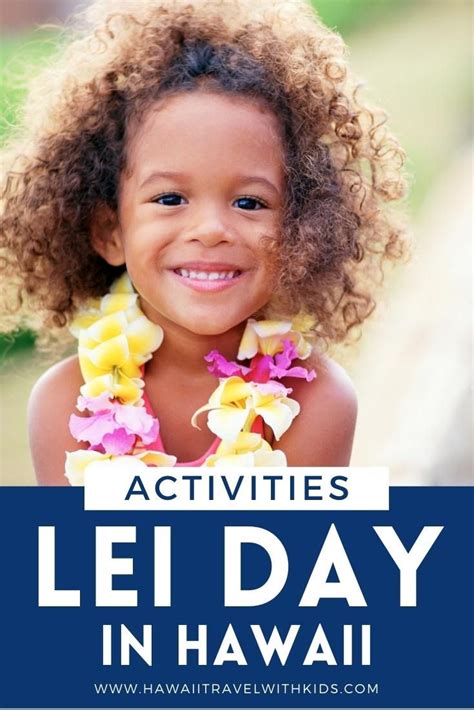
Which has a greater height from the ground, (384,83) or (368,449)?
(384,83)

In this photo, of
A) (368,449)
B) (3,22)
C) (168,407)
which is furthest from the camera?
(3,22)

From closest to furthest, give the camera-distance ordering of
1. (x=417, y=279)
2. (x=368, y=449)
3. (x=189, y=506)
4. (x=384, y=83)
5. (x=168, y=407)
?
(x=189, y=506)
(x=168, y=407)
(x=368, y=449)
(x=417, y=279)
(x=384, y=83)

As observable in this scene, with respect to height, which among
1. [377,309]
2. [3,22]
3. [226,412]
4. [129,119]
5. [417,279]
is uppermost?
[3,22]

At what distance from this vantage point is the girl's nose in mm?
2076

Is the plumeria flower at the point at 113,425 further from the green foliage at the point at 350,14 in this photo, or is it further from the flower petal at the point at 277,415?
the green foliage at the point at 350,14

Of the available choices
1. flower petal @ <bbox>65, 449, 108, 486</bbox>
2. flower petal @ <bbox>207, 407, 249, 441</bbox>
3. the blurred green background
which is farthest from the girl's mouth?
the blurred green background

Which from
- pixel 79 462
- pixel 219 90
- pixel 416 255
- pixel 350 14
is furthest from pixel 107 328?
pixel 350 14

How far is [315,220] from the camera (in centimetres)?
223

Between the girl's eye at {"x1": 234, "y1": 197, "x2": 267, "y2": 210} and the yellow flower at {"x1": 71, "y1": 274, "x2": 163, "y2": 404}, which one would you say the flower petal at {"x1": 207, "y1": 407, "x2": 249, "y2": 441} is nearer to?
the yellow flower at {"x1": 71, "y1": 274, "x2": 163, "y2": 404}

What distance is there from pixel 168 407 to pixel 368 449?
1.26 metres

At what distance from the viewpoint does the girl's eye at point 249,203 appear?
2.13m

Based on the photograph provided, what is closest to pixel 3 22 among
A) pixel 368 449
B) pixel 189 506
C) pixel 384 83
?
pixel 384 83

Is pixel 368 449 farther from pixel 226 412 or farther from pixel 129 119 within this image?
pixel 129 119

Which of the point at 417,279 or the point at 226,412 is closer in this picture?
the point at 226,412
